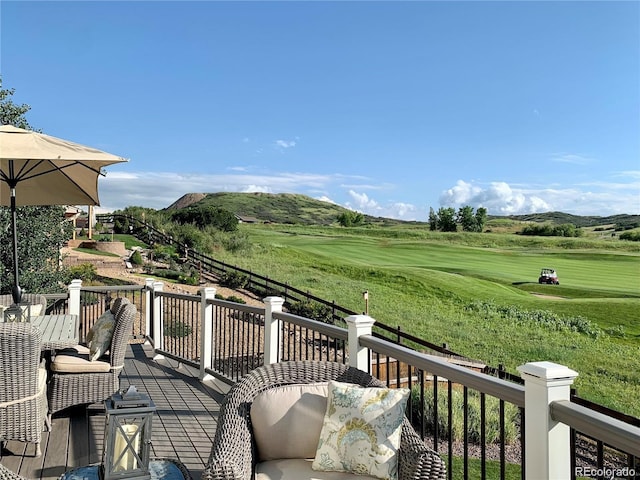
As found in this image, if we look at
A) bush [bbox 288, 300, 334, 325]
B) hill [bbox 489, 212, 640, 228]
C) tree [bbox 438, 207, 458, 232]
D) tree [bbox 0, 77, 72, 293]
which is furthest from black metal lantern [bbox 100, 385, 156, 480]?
tree [bbox 438, 207, 458, 232]

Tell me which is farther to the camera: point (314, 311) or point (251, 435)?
point (314, 311)

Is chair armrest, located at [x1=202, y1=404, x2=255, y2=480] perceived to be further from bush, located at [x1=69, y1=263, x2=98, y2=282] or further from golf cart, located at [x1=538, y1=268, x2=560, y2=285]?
golf cart, located at [x1=538, y1=268, x2=560, y2=285]

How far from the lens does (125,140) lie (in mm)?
33969

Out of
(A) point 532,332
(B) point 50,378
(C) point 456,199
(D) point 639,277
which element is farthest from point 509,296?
(B) point 50,378

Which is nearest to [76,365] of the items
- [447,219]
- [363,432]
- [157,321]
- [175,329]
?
[363,432]

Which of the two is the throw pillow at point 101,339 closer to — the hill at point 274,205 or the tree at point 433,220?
the tree at point 433,220

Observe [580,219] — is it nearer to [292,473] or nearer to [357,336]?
[357,336]

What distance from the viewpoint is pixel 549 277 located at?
89.1ft

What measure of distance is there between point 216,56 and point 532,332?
18173 millimetres

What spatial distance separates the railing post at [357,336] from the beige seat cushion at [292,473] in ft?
2.70

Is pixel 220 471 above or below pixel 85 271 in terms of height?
above

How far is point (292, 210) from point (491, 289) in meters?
33.7

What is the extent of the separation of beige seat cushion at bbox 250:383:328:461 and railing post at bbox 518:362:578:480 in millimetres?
970

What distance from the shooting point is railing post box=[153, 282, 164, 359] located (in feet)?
22.9
